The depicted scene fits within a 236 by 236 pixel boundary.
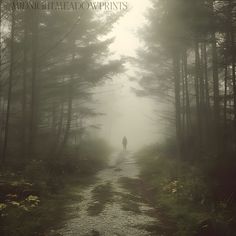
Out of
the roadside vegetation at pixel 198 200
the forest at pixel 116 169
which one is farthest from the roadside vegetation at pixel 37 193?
the roadside vegetation at pixel 198 200

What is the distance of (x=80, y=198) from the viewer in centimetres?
1308

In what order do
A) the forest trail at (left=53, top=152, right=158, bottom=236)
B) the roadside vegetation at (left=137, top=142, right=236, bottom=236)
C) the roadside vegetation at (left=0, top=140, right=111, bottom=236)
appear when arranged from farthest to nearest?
1. the roadside vegetation at (left=0, top=140, right=111, bottom=236)
2. the forest trail at (left=53, top=152, right=158, bottom=236)
3. the roadside vegetation at (left=137, top=142, right=236, bottom=236)

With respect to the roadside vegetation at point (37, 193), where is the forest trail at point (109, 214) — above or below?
below

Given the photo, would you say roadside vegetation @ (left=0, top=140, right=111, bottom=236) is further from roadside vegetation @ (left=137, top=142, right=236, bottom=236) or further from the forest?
roadside vegetation @ (left=137, top=142, right=236, bottom=236)

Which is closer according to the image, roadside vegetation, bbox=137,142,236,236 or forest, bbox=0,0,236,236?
roadside vegetation, bbox=137,142,236,236

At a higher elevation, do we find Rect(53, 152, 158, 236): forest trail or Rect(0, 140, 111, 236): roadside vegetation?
Rect(0, 140, 111, 236): roadside vegetation

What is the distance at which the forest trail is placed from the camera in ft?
30.1

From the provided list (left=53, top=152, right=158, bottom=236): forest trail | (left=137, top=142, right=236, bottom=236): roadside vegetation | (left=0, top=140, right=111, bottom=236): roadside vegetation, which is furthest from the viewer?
(left=0, top=140, right=111, bottom=236): roadside vegetation

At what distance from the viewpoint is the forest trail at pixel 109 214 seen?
919 cm

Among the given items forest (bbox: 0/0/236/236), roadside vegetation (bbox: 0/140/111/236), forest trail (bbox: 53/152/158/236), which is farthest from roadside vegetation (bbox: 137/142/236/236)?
roadside vegetation (bbox: 0/140/111/236)

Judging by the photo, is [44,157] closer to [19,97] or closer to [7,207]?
[19,97]

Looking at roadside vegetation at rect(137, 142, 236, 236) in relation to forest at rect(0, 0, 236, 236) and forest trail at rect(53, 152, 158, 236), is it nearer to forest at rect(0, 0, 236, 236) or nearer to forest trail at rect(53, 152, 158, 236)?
forest at rect(0, 0, 236, 236)

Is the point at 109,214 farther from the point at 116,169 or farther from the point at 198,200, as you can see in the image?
the point at 116,169

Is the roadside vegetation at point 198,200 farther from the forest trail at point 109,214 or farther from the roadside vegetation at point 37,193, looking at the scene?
the roadside vegetation at point 37,193
